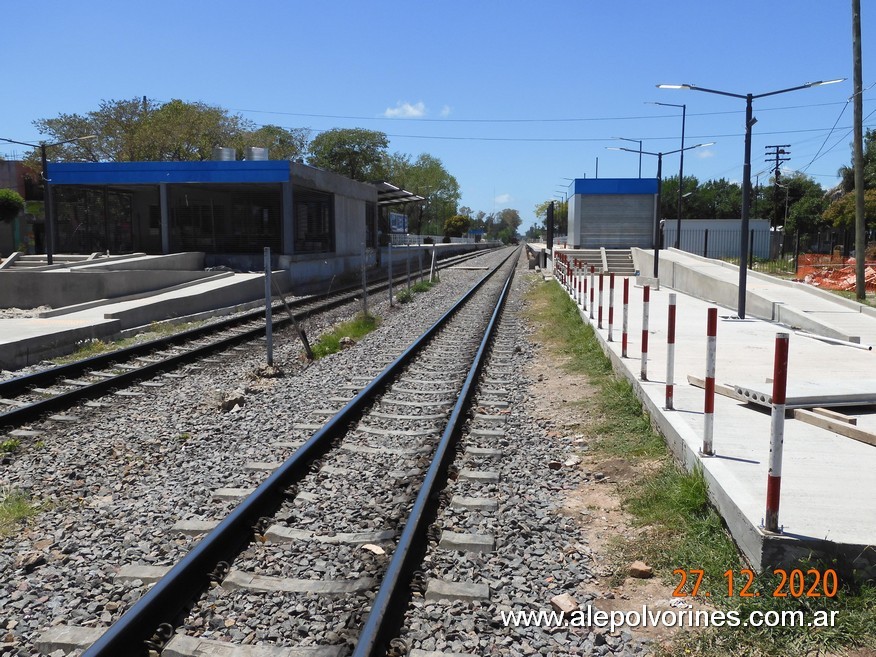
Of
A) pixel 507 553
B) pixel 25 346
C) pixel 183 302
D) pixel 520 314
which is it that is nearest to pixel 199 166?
pixel 183 302

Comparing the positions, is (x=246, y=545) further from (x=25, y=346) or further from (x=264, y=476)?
(x=25, y=346)

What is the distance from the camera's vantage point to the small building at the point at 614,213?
4078 cm

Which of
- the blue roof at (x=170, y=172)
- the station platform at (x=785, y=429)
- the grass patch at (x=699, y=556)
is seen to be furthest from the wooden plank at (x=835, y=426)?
the blue roof at (x=170, y=172)

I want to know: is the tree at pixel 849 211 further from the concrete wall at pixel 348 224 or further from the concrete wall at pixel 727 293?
the concrete wall at pixel 348 224

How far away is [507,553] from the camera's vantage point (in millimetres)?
4922

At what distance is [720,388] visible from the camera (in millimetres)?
8336

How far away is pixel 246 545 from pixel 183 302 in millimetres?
15393

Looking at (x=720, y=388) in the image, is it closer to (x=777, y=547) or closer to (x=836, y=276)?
(x=777, y=547)

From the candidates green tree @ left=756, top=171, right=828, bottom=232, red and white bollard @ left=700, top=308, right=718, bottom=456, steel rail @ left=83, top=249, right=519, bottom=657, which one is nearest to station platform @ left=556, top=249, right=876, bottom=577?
red and white bollard @ left=700, top=308, right=718, bottom=456

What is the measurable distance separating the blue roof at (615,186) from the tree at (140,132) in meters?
30.4

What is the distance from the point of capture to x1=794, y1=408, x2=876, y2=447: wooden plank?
247 inches

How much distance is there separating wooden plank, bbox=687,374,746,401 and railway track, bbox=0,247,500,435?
7.04 m

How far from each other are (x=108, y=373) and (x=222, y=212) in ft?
92.7

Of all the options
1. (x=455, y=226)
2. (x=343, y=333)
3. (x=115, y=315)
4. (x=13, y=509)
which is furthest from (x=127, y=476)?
(x=455, y=226)
